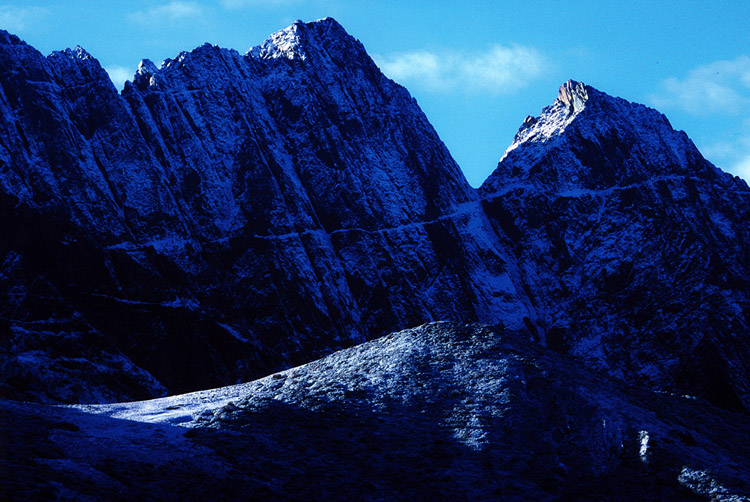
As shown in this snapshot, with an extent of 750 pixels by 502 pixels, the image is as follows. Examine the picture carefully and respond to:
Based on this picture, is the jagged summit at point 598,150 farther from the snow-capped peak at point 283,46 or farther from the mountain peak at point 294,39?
the snow-capped peak at point 283,46

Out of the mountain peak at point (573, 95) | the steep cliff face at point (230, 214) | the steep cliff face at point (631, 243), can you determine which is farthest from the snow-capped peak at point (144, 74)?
the mountain peak at point (573, 95)

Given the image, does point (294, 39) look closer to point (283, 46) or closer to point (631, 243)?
point (283, 46)

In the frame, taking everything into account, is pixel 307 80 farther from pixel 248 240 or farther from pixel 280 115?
pixel 248 240

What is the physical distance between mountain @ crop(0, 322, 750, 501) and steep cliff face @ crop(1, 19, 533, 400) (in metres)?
71.8

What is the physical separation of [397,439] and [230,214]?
10797 cm

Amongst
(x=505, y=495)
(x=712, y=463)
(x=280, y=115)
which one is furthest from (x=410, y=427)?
(x=280, y=115)

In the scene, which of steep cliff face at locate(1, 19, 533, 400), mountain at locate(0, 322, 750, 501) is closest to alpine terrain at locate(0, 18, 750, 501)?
steep cliff face at locate(1, 19, 533, 400)

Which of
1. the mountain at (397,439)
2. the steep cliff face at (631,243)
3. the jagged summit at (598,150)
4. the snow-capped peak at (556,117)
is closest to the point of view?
the mountain at (397,439)

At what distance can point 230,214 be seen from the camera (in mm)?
146500

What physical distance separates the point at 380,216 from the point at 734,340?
174 feet

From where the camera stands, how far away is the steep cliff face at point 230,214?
427 feet

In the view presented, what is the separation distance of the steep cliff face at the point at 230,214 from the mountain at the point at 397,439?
7181 centimetres

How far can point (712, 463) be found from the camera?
130 ft

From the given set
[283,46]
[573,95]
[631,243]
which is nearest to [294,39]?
[283,46]
